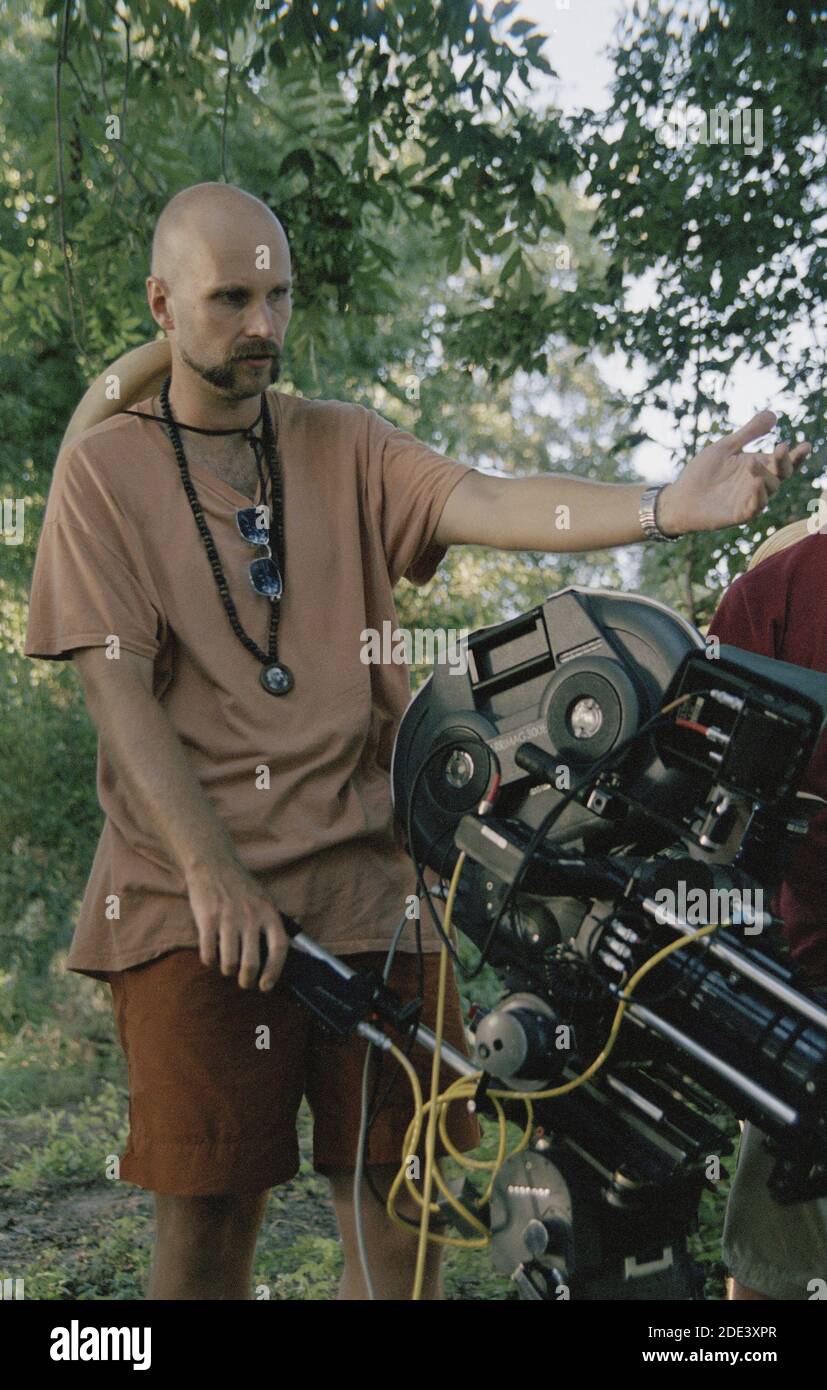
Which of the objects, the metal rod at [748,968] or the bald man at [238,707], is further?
the bald man at [238,707]

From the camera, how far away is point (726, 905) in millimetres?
1512

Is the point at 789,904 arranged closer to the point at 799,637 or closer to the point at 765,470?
the point at 799,637

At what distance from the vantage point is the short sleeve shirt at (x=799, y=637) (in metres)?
2.11

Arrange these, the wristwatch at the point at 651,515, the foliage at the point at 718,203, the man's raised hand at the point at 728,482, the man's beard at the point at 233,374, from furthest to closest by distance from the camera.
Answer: the foliage at the point at 718,203 < the man's beard at the point at 233,374 < the wristwatch at the point at 651,515 < the man's raised hand at the point at 728,482

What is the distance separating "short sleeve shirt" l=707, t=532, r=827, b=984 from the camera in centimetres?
211

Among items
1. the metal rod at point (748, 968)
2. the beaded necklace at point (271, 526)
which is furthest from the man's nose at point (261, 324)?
the metal rod at point (748, 968)

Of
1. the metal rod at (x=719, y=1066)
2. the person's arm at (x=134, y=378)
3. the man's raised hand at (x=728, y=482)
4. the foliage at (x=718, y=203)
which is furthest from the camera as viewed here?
the foliage at (x=718, y=203)

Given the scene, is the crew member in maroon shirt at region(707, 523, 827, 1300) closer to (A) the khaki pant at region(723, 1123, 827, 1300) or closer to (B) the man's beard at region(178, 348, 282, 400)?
(A) the khaki pant at region(723, 1123, 827, 1300)

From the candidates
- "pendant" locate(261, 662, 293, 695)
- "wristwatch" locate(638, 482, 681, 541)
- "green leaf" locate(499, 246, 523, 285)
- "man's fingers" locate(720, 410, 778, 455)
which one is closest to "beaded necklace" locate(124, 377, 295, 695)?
"pendant" locate(261, 662, 293, 695)

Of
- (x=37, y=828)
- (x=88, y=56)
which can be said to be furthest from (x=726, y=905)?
(x=37, y=828)

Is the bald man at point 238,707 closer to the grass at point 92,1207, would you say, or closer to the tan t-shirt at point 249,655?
the tan t-shirt at point 249,655

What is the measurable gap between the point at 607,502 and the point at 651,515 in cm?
9
